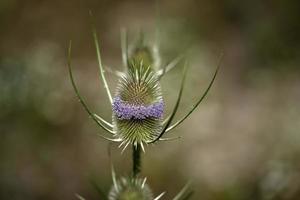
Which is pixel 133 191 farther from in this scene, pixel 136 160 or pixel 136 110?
pixel 136 110

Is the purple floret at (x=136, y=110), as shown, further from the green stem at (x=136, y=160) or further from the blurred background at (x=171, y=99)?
the blurred background at (x=171, y=99)

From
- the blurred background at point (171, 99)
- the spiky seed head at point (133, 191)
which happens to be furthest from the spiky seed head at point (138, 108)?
the blurred background at point (171, 99)

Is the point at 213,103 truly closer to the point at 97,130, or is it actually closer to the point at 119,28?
the point at 97,130

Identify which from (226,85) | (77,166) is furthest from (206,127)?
(77,166)

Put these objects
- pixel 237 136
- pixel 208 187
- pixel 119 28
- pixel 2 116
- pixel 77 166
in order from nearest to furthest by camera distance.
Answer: pixel 2 116 < pixel 208 187 < pixel 77 166 < pixel 237 136 < pixel 119 28

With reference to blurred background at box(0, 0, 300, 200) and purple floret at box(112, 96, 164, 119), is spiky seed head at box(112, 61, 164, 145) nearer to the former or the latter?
purple floret at box(112, 96, 164, 119)

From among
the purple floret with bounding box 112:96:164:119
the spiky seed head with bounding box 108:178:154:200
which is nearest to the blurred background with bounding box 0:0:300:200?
the spiky seed head with bounding box 108:178:154:200
